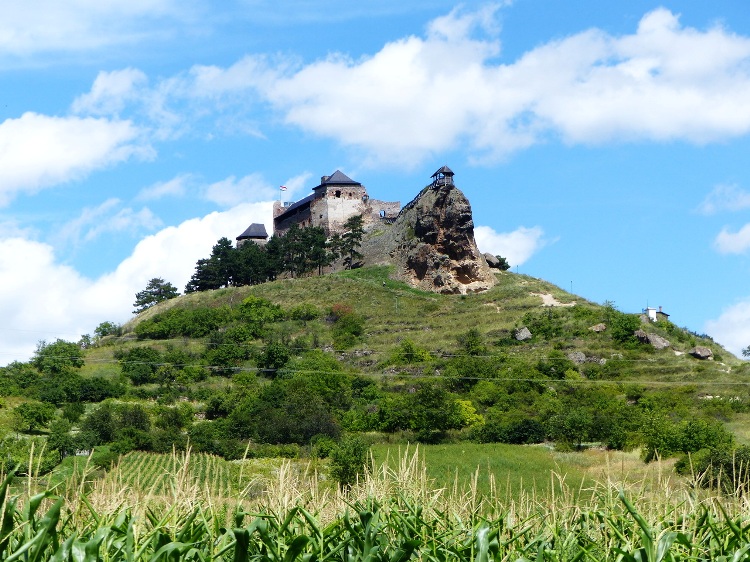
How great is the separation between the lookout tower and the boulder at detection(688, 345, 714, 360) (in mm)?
19339

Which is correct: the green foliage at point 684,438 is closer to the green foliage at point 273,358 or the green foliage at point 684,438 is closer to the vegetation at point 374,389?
the vegetation at point 374,389

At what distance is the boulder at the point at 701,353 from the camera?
4362 centimetres

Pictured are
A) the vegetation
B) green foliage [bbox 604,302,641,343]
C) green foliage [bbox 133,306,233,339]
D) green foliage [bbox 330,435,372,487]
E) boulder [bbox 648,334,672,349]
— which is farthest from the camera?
green foliage [bbox 133,306,233,339]

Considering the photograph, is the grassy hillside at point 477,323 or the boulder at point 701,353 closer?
the grassy hillside at point 477,323

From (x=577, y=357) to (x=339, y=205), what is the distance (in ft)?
84.6

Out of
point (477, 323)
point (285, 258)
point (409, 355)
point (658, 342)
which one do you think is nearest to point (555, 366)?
point (658, 342)

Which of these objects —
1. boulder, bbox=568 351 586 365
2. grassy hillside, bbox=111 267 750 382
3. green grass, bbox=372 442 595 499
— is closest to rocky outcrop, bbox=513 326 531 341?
grassy hillside, bbox=111 267 750 382

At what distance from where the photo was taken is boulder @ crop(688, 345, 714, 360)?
43625 millimetres

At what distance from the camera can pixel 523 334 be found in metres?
47.1

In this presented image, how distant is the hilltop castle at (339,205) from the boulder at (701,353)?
25.9 metres

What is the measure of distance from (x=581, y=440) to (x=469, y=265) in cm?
2526

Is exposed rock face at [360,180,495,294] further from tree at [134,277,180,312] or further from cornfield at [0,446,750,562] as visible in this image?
cornfield at [0,446,750,562]

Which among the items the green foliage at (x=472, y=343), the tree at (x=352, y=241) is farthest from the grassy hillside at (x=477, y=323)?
the tree at (x=352, y=241)

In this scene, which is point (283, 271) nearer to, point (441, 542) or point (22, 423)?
point (22, 423)
